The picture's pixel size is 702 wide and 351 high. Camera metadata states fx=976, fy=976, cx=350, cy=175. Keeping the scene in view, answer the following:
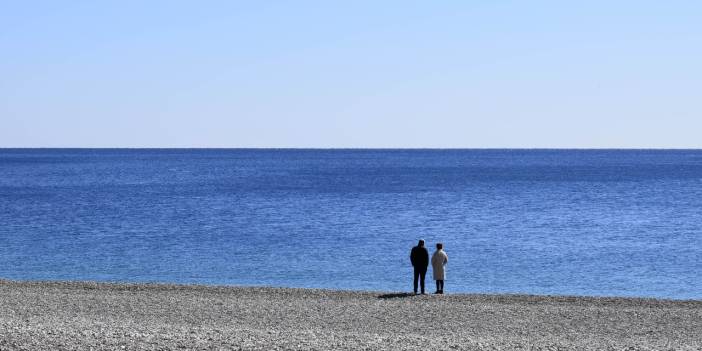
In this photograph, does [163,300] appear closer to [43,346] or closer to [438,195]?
[43,346]

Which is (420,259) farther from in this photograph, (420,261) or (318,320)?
(318,320)

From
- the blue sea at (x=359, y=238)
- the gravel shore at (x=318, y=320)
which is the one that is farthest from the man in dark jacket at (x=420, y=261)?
the blue sea at (x=359, y=238)

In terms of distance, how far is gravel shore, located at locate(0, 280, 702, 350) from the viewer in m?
16.7

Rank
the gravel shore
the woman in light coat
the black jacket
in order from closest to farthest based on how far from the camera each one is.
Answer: the gravel shore < the black jacket < the woman in light coat

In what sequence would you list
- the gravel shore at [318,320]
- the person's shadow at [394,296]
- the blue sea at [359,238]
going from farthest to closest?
the blue sea at [359,238] < the person's shadow at [394,296] < the gravel shore at [318,320]

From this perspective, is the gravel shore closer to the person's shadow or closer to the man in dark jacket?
the person's shadow

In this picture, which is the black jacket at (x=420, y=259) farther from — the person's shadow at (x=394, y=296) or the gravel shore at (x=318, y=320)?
the gravel shore at (x=318, y=320)

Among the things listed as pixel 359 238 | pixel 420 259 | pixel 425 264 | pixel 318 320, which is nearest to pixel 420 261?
pixel 420 259

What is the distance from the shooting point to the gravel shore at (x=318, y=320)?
16.7m

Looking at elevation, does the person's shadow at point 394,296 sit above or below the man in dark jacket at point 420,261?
below

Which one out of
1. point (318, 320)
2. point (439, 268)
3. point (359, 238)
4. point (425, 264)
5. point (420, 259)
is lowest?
point (359, 238)

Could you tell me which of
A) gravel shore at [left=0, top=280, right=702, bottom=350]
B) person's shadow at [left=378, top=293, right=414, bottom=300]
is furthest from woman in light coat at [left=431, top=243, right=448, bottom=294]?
gravel shore at [left=0, top=280, right=702, bottom=350]

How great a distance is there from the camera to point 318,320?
21031 mm

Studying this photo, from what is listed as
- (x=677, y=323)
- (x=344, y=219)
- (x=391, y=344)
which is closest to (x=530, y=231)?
(x=344, y=219)
